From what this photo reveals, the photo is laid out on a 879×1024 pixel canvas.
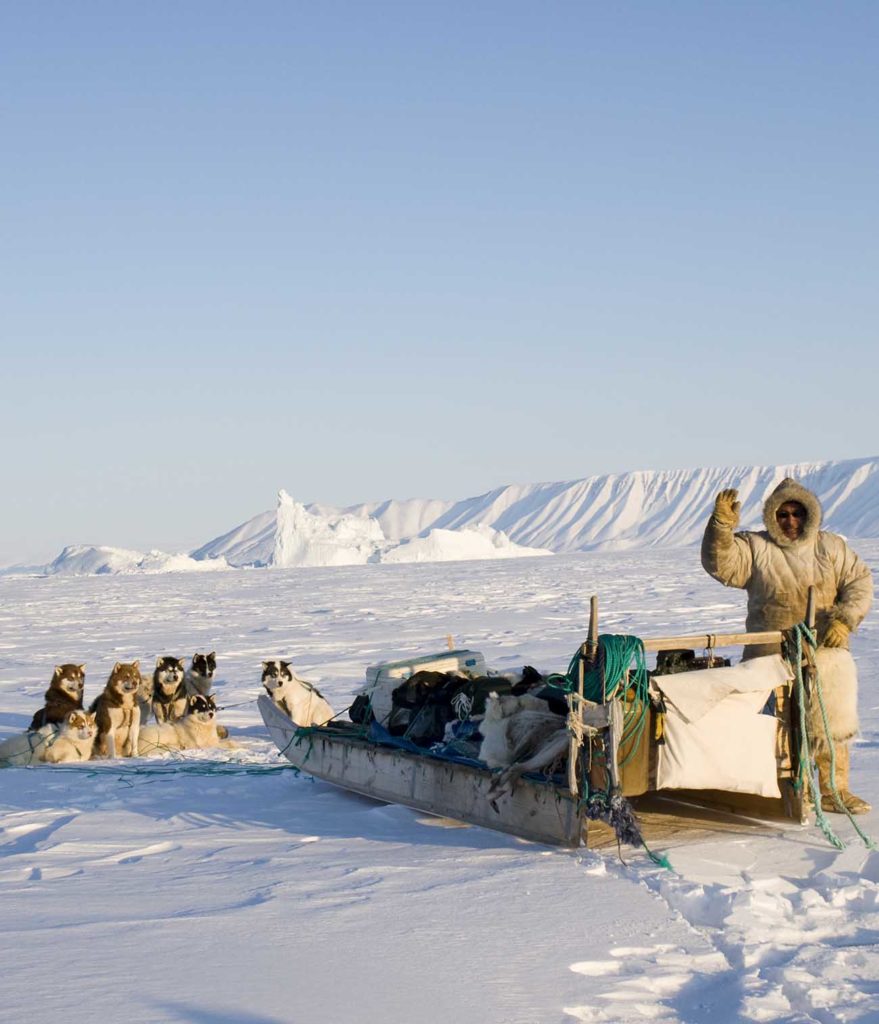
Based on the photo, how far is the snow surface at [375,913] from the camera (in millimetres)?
3328

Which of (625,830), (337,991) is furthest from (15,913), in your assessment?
(625,830)

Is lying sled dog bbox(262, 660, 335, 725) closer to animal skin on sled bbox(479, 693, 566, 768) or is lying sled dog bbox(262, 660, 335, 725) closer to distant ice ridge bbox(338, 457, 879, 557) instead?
animal skin on sled bbox(479, 693, 566, 768)

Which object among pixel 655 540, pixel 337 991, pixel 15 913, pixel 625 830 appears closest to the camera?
pixel 337 991

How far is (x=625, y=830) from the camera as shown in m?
4.99

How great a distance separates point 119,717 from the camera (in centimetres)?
869

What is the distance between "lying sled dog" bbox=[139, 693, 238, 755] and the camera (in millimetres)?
8953

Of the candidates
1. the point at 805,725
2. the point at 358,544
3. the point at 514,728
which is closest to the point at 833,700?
the point at 805,725

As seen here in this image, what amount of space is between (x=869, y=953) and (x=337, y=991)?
5.46 ft

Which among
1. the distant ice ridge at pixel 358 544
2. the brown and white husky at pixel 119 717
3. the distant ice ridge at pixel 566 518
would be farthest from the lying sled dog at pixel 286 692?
the distant ice ridge at pixel 566 518

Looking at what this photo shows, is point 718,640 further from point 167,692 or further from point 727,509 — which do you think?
point 167,692

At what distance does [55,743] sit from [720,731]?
511cm

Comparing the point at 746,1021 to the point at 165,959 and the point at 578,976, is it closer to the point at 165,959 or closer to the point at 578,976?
the point at 578,976

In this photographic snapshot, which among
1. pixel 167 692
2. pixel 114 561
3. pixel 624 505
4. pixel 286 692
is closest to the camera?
pixel 286 692

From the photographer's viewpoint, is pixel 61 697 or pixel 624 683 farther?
pixel 61 697
